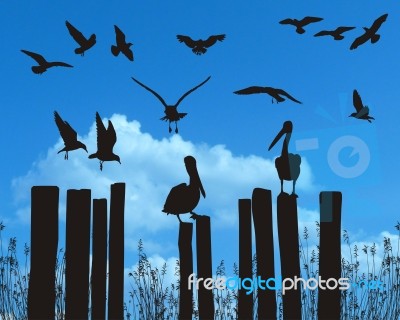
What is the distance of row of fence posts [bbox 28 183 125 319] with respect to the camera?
5820mm

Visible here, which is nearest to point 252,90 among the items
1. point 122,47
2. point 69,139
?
point 122,47

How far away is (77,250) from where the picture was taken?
580 cm

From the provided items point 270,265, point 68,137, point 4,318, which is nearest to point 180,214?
point 270,265

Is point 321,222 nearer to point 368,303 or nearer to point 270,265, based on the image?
point 270,265

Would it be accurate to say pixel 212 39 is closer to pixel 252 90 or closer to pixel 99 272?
pixel 252 90

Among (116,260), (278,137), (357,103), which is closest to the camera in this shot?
(116,260)

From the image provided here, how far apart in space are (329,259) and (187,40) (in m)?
3.47

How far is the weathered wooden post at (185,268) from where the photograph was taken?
5945 mm

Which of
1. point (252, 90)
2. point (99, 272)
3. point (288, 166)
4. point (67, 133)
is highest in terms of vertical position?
point (252, 90)

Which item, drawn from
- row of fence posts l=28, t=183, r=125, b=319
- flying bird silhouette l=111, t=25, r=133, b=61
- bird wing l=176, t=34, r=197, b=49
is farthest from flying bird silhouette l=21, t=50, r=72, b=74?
row of fence posts l=28, t=183, r=125, b=319

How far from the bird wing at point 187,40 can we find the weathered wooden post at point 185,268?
2.87m

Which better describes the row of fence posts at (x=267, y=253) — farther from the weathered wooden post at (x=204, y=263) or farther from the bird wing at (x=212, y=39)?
the bird wing at (x=212, y=39)

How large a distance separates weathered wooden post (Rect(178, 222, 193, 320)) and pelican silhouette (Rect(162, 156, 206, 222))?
0.21 meters

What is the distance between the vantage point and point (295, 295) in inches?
231
